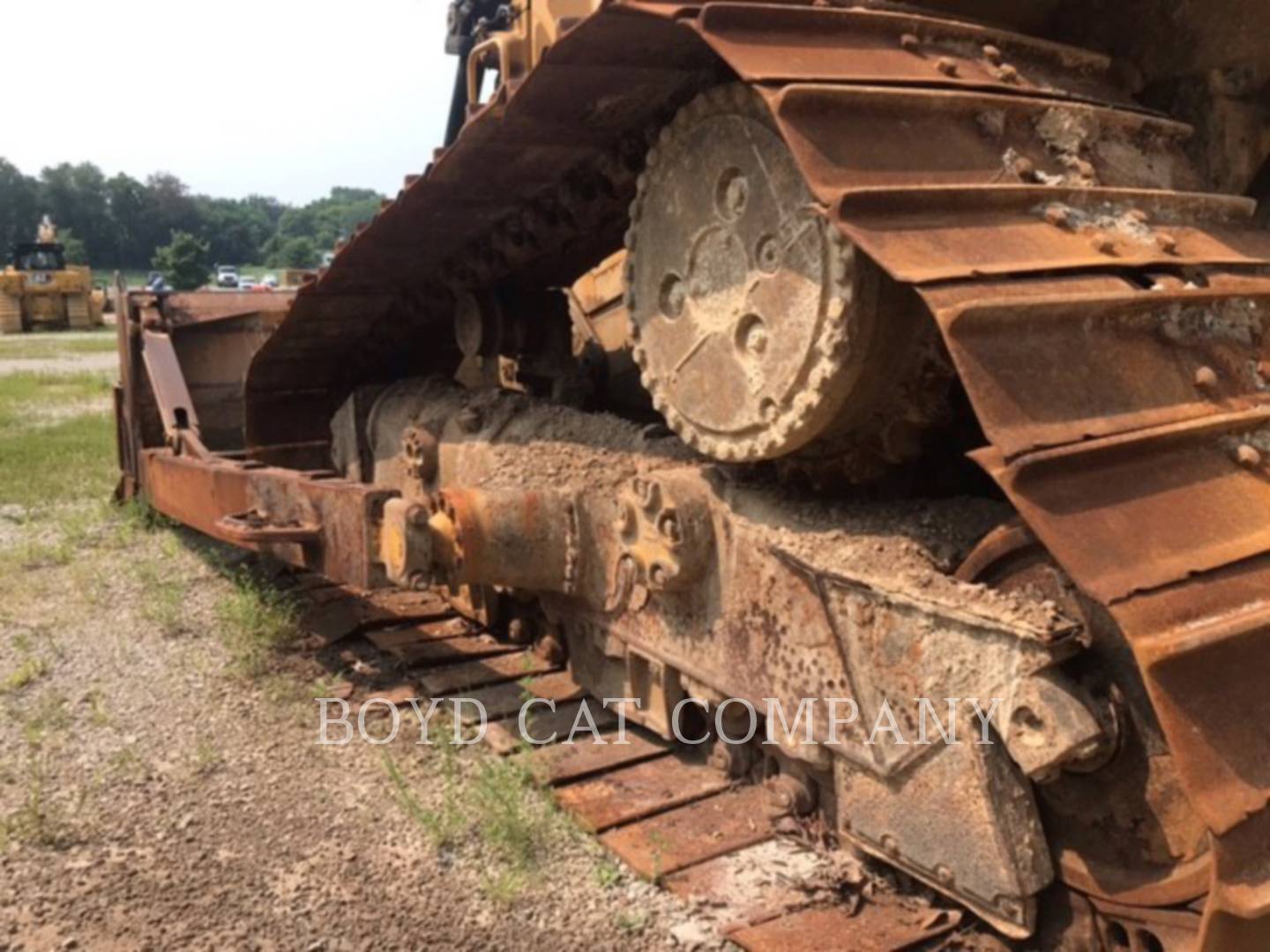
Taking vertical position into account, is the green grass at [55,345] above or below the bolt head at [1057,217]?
below

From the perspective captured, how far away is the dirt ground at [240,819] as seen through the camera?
2.72 m

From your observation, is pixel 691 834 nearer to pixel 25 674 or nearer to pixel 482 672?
pixel 482 672

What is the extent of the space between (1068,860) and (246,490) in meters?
2.94

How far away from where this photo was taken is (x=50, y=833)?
10.1 feet

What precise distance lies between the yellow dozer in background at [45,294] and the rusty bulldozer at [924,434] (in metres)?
30.3

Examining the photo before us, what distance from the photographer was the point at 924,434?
9.83ft

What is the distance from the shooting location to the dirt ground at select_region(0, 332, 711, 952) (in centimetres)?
272

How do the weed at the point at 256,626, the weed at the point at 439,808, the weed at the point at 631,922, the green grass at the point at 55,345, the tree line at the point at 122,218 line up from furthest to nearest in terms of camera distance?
1. the tree line at the point at 122,218
2. the green grass at the point at 55,345
3. the weed at the point at 256,626
4. the weed at the point at 439,808
5. the weed at the point at 631,922

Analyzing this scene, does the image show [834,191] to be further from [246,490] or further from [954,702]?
[246,490]

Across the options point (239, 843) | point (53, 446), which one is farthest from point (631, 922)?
point (53, 446)

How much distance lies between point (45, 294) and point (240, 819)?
1245 inches

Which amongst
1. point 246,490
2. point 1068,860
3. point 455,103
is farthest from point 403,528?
point 455,103

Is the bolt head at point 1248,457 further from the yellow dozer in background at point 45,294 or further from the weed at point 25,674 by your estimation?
the yellow dozer in background at point 45,294

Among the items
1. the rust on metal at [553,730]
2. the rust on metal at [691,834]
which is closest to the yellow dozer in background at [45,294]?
the rust on metal at [553,730]
